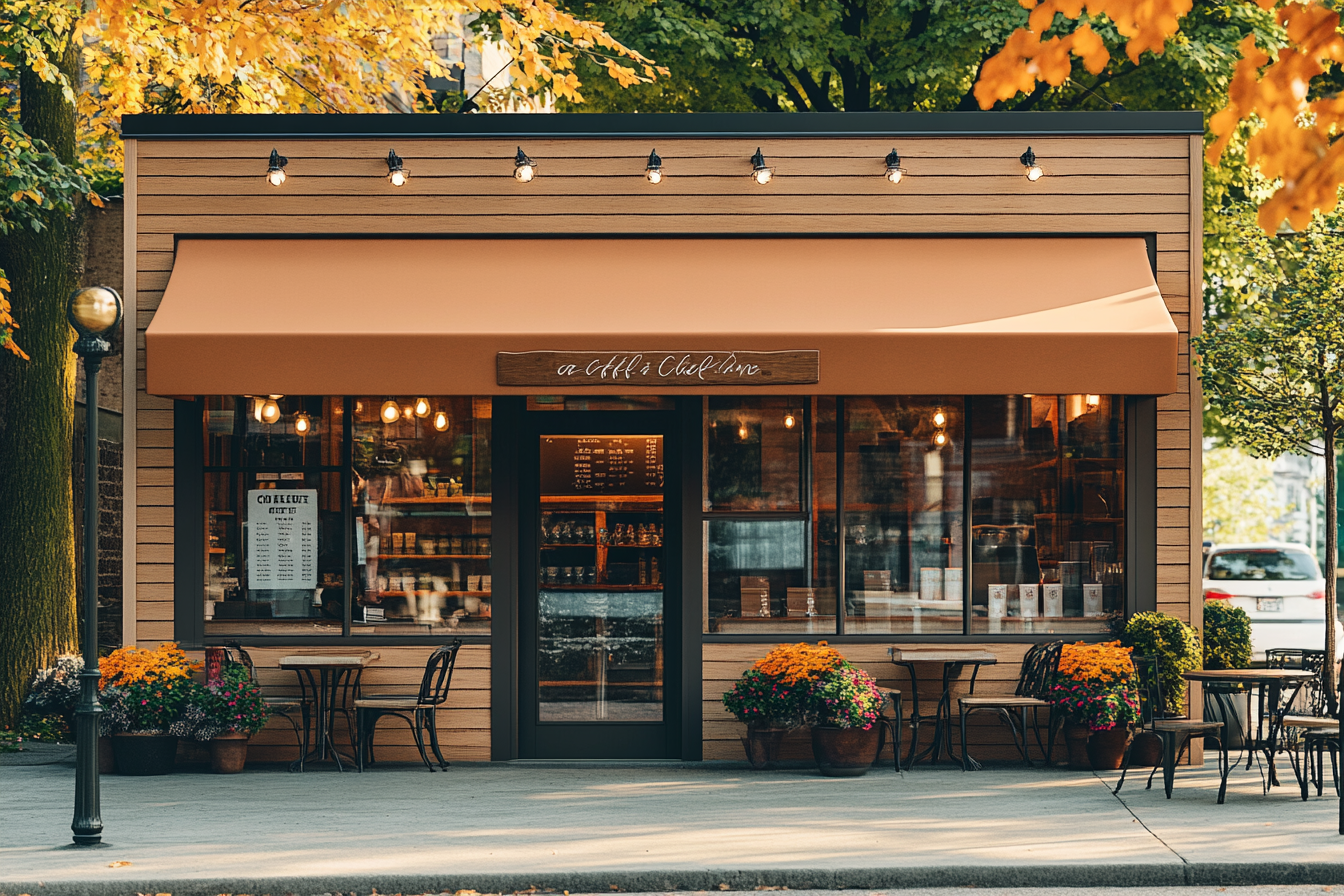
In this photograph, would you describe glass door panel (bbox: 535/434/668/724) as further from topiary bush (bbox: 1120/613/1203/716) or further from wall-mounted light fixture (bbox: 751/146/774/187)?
topiary bush (bbox: 1120/613/1203/716)

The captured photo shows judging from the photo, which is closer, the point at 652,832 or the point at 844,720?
the point at 652,832

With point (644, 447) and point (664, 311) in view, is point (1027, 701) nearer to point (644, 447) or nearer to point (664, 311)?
point (644, 447)

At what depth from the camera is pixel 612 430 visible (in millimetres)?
10867

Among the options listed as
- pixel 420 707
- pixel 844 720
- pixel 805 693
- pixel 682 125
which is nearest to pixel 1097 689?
pixel 844 720

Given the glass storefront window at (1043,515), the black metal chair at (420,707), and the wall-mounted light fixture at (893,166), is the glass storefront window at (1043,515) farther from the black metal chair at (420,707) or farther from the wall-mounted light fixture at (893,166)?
the black metal chair at (420,707)

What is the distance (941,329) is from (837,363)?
831mm

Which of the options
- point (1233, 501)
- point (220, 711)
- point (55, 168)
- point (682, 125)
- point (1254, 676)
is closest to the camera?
point (1254, 676)

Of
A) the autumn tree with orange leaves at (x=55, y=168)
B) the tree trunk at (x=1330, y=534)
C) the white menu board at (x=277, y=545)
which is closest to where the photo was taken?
the tree trunk at (x=1330, y=534)

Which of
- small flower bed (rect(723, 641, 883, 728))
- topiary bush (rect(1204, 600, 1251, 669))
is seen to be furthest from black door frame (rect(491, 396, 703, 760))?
topiary bush (rect(1204, 600, 1251, 669))

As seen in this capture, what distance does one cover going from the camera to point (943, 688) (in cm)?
1040

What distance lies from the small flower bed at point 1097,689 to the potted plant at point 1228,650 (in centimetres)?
121

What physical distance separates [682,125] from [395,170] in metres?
2.37

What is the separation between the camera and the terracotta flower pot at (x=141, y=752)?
9930 millimetres

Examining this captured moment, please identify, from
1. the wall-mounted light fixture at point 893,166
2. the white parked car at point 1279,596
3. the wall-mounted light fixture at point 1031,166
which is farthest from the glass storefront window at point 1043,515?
the white parked car at point 1279,596
